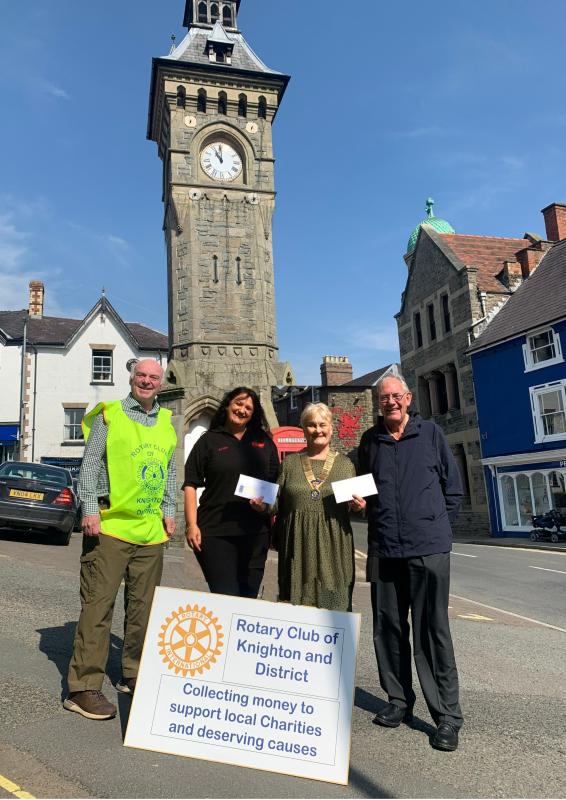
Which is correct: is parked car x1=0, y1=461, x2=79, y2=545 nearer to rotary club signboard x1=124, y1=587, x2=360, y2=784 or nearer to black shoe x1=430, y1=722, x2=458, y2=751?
rotary club signboard x1=124, y1=587, x2=360, y2=784

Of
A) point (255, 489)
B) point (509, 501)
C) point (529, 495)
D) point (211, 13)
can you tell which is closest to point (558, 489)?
point (529, 495)

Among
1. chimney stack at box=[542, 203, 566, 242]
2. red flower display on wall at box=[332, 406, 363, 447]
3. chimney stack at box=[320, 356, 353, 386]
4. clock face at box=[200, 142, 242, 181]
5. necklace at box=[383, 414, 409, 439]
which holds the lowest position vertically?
necklace at box=[383, 414, 409, 439]

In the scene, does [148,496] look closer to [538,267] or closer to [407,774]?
[407,774]

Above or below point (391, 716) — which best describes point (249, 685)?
above

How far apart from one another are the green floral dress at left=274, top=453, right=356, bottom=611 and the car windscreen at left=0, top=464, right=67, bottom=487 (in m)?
9.24

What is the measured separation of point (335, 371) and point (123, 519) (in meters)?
27.2

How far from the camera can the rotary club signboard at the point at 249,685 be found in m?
2.93

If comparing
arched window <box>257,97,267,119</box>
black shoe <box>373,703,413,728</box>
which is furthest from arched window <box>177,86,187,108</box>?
black shoe <box>373,703,413,728</box>

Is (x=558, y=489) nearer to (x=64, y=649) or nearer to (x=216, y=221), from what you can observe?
(x=216, y=221)

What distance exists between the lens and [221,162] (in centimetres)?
1870

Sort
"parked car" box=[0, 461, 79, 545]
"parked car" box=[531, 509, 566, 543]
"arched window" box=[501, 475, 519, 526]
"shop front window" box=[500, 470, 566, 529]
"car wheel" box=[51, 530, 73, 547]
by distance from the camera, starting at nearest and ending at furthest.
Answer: "parked car" box=[0, 461, 79, 545]
"car wheel" box=[51, 530, 73, 547]
"parked car" box=[531, 509, 566, 543]
"shop front window" box=[500, 470, 566, 529]
"arched window" box=[501, 475, 519, 526]

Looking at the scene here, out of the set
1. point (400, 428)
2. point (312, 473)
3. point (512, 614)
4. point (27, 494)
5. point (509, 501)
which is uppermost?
point (400, 428)

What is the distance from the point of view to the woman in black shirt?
12.8 feet

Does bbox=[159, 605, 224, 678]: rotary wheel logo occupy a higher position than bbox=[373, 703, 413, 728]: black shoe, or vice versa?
bbox=[159, 605, 224, 678]: rotary wheel logo
